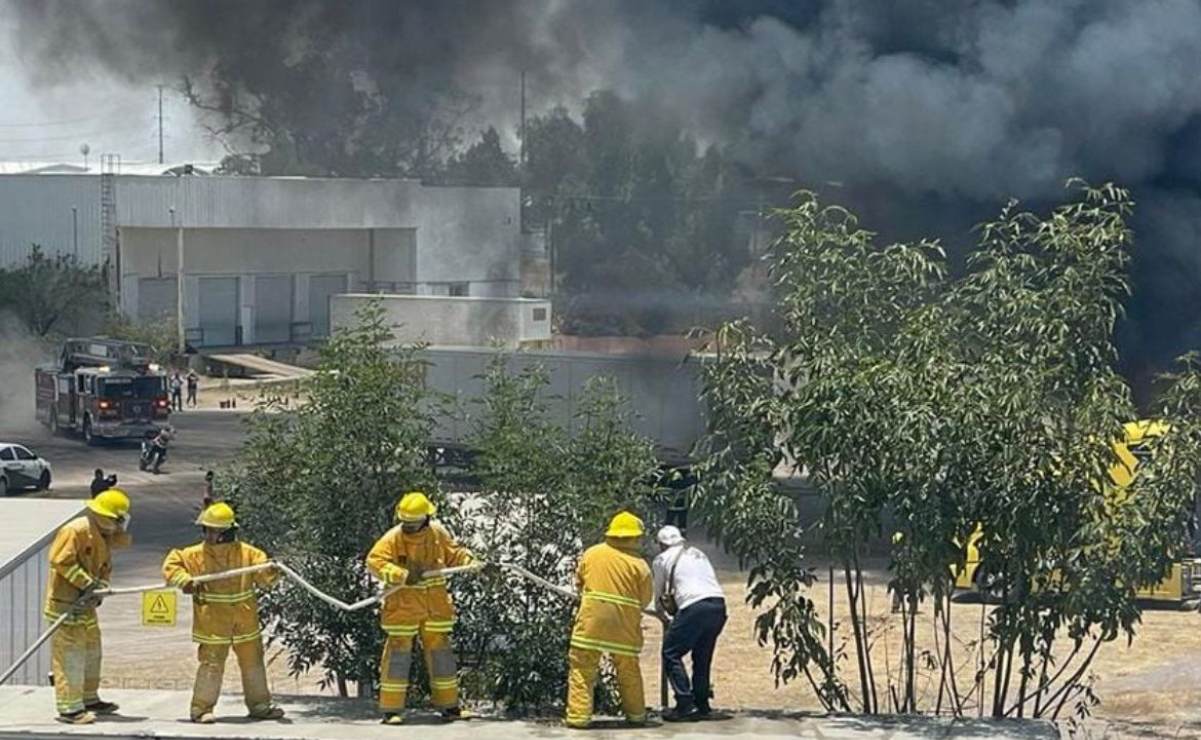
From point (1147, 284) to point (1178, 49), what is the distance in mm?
3820

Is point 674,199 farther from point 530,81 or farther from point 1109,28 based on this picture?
point 1109,28

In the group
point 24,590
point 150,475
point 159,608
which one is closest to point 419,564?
point 159,608

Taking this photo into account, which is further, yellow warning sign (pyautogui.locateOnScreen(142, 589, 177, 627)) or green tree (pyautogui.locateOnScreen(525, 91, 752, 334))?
green tree (pyautogui.locateOnScreen(525, 91, 752, 334))

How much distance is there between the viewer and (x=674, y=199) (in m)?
39.6

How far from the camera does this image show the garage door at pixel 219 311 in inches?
2805

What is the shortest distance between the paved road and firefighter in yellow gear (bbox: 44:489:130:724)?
612 inches

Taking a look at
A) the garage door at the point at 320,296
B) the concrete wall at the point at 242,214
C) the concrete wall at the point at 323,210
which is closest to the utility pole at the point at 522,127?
the concrete wall at the point at 323,210

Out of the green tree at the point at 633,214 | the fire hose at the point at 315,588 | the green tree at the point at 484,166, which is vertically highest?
the green tree at the point at 484,166

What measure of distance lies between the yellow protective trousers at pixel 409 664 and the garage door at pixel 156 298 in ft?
187

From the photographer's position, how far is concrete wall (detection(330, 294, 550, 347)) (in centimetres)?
4747

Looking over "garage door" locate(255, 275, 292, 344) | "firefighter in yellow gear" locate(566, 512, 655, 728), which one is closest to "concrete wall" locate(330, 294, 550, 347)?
"garage door" locate(255, 275, 292, 344)

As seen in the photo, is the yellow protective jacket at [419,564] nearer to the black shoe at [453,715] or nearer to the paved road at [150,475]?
the black shoe at [453,715]

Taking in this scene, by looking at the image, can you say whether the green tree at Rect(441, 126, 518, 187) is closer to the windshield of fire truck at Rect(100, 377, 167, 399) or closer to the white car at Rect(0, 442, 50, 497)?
the windshield of fire truck at Rect(100, 377, 167, 399)

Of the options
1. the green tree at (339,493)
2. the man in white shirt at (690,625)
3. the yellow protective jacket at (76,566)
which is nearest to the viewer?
A: the yellow protective jacket at (76,566)
